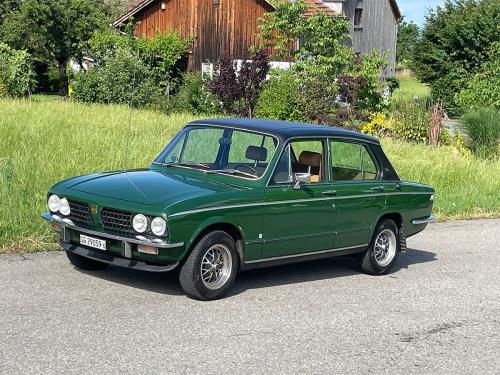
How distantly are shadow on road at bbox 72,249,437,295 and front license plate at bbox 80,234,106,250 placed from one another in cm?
56

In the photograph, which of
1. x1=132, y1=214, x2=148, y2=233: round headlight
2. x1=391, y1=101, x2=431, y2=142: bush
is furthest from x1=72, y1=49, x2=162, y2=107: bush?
x1=132, y1=214, x2=148, y2=233: round headlight

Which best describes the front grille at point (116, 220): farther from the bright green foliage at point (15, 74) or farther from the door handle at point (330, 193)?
the bright green foliage at point (15, 74)

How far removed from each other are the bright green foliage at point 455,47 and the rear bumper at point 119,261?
39.4 meters

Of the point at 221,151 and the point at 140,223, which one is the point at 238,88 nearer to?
the point at 221,151

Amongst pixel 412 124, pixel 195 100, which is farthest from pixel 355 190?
pixel 195 100

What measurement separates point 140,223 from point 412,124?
1694 cm

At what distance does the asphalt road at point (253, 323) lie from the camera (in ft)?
19.7

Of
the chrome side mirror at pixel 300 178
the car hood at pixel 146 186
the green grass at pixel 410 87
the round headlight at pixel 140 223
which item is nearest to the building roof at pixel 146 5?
the green grass at pixel 410 87

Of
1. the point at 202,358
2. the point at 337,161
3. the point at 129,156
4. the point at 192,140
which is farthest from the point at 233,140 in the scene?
the point at 129,156

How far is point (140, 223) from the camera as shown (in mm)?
7410

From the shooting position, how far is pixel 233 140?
9.04 metres

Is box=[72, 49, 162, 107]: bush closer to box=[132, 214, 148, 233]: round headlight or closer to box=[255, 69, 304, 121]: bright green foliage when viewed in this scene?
box=[255, 69, 304, 121]: bright green foliage

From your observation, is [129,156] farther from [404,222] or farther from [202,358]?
[202,358]

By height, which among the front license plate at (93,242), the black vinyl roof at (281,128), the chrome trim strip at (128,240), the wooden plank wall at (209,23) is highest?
the wooden plank wall at (209,23)
